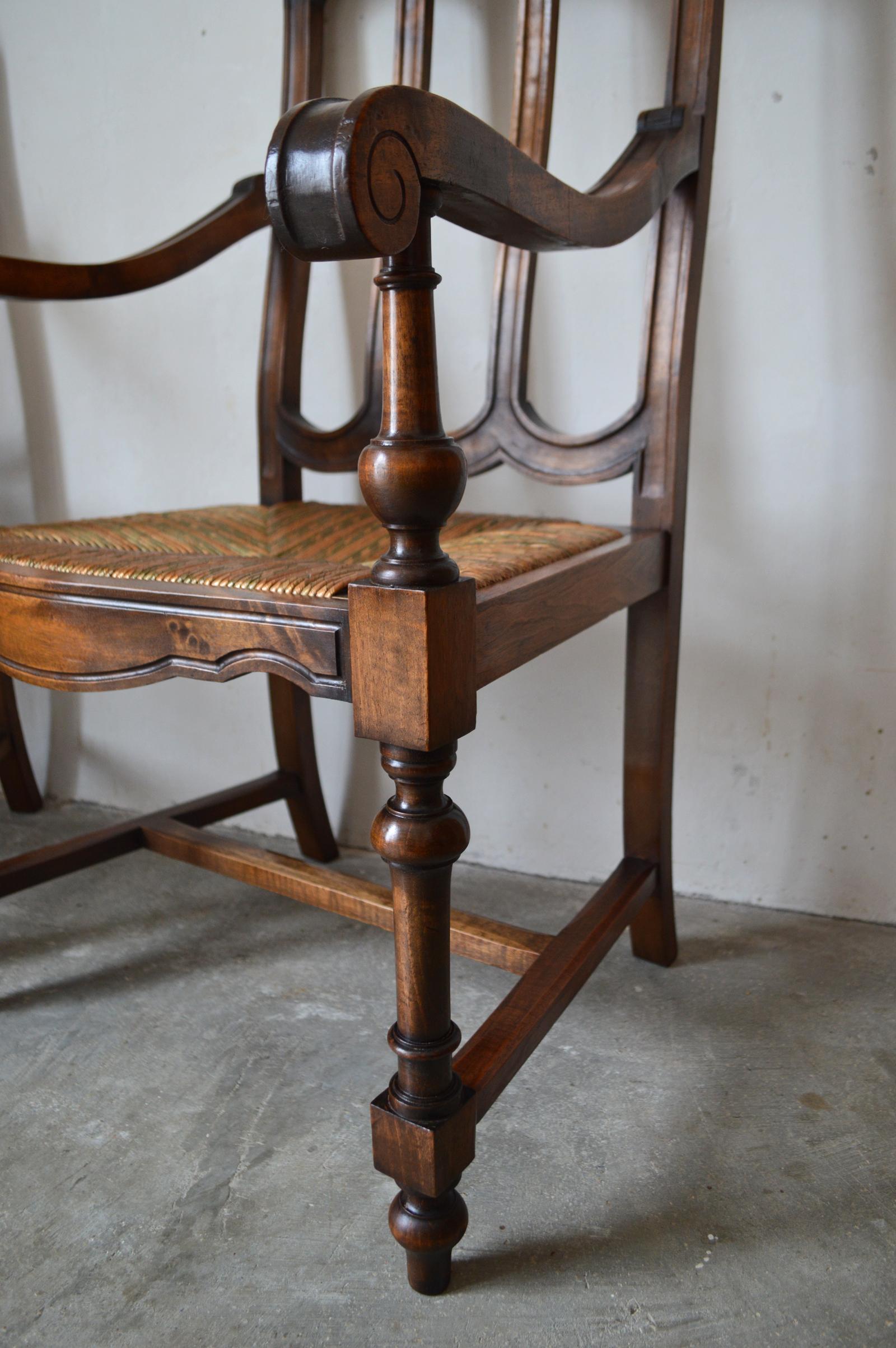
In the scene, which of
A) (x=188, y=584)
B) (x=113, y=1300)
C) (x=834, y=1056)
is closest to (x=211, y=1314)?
(x=113, y=1300)

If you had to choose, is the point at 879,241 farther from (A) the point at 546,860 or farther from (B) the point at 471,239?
(A) the point at 546,860

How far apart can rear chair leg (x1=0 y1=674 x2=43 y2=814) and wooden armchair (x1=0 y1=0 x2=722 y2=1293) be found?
0.50 metres

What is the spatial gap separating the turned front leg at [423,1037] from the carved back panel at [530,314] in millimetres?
479

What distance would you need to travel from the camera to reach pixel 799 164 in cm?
107

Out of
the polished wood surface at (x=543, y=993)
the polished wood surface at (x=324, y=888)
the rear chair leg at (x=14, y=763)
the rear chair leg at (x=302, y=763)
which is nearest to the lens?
the polished wood surface at (x=543, y=993)

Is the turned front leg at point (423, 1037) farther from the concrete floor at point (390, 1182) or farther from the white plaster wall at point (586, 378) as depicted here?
the white plaster wall at point (586, 378)

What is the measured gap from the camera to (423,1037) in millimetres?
662

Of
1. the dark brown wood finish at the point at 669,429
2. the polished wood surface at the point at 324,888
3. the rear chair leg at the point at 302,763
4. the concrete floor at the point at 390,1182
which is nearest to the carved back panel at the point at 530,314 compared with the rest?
the dark brown wood finish at the point at 669,429

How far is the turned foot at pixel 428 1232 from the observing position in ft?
2.24

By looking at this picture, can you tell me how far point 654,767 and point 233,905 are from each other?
0.59 meters

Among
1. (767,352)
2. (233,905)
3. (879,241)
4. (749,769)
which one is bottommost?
(233,905)

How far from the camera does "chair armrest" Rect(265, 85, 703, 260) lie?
0.48 m

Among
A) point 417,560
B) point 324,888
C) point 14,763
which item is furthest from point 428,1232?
point 14,763

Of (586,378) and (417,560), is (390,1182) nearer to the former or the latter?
(417,560)
